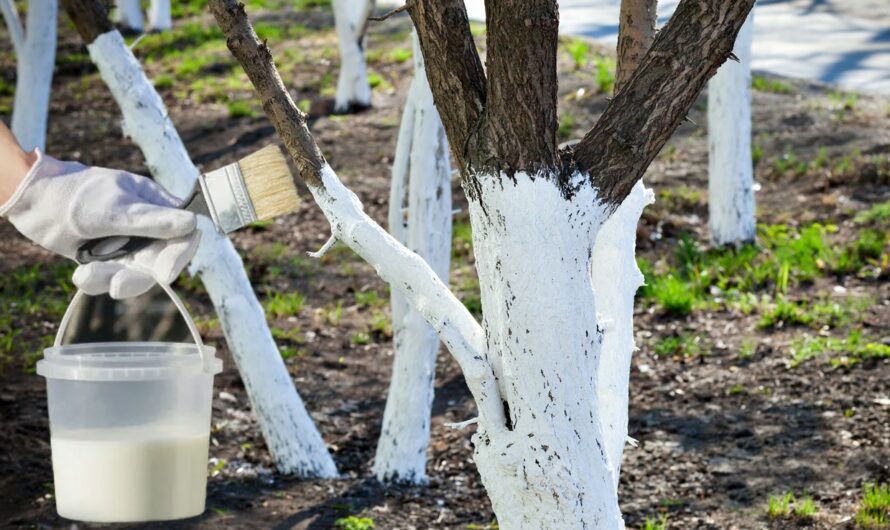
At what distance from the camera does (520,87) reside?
2447mm

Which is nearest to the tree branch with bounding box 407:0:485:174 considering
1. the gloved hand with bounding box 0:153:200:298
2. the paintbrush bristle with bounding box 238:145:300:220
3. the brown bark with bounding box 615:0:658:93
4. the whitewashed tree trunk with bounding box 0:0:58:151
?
the paintbrush bristle with bounding box 238:145:300:220

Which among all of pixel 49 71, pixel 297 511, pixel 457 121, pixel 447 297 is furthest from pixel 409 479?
pixel 49 71

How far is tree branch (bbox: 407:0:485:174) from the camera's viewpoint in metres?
2.50

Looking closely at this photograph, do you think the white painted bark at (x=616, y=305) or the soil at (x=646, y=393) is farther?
the soil at (x=646, y=393)

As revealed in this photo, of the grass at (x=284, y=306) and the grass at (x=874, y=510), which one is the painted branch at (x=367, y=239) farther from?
the grass at (x=284, y=306)

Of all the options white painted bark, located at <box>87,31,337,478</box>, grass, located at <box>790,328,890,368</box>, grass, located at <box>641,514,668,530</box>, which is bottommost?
grass, located at <box>641,514,668,530</box>

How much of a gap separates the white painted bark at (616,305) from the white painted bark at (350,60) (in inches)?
257

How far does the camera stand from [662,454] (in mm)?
4734

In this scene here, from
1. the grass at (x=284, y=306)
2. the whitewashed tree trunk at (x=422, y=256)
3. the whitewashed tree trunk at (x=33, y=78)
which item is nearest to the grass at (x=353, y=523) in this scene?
the whitewashed tree trunk at (x=422, y=256)

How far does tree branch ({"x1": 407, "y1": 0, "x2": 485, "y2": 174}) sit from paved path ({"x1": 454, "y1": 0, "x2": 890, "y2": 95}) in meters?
7.81

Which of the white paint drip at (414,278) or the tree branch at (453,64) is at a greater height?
the tree branch at (453,64)

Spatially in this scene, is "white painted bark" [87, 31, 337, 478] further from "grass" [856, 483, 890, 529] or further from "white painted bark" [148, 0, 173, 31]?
"white painted bark" [148, 0, 173, 31]

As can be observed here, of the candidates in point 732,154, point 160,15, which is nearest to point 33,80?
point 732,154

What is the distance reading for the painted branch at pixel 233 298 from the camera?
14.4 feet
